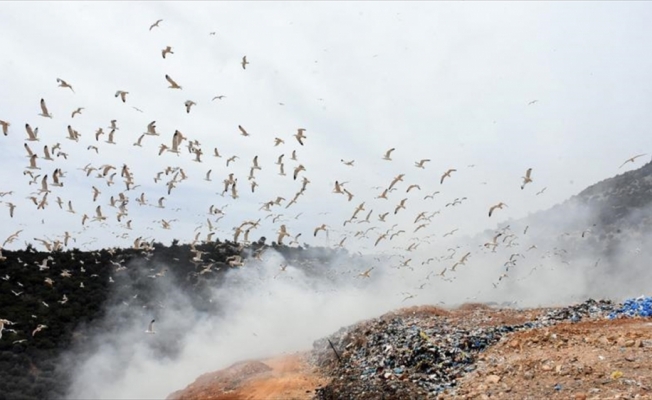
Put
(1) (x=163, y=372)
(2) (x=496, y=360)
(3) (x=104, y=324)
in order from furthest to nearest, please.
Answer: (3) (x=104, y=324) < (1) (x=163, y=372) < (2) (x=496, y=360)

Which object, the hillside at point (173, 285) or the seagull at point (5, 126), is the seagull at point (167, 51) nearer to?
the seagull at point (5, 126)

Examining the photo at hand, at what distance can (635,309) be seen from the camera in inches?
480

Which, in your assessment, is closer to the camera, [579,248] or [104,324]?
[104,324]

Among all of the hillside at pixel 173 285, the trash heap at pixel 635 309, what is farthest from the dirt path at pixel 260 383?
the trash heap at pixel 635 309

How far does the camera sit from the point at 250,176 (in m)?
17.0

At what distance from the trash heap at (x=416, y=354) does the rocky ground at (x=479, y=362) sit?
0.03m

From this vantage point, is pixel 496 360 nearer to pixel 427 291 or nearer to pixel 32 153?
pixel 32 153

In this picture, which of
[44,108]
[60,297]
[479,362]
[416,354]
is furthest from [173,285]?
[479,362]

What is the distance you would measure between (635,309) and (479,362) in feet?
17.5

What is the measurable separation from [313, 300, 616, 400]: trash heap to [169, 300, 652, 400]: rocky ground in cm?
3

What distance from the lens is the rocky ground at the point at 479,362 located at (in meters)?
7.57

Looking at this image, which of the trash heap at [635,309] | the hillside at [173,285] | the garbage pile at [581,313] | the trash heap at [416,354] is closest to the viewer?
the trash heap at [416,354]

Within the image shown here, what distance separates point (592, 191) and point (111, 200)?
184 feet

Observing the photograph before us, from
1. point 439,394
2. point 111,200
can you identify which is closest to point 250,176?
point 111,200
